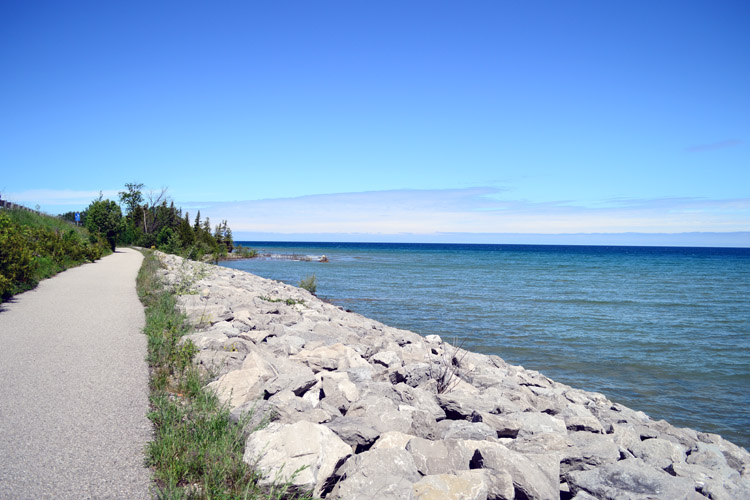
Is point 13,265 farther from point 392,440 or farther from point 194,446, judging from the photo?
point 392,440

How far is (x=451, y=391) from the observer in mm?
6766

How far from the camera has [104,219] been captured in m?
37.5

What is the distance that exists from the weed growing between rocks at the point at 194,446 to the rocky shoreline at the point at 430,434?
0.51ft

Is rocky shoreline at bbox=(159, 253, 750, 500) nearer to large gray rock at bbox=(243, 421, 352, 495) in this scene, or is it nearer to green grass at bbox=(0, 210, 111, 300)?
large gray rock at bbox=(243, 421, 352, 495)

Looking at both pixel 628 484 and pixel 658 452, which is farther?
pixel 658 452

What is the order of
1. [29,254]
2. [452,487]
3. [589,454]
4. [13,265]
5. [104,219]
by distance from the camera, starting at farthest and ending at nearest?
[104,219], [29,254], [13,265], [589,454], [452,487]

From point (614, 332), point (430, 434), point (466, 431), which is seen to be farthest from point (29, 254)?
point (614, 332)

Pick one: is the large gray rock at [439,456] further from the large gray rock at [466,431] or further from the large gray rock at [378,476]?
the large gray rock at [466,431]

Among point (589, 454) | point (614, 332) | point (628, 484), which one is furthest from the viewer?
point (614, 332)

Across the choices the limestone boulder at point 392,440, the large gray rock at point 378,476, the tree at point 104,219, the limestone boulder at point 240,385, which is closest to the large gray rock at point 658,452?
the limestone boulder at point 392,440

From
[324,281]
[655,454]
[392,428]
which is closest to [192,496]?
[392,428]

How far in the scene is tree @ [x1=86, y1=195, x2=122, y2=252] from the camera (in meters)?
37.0

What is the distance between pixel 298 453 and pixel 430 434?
1606 mm

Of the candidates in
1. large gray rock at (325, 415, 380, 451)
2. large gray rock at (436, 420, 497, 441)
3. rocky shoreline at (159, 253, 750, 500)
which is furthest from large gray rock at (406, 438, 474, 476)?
large gray rock at (436, 420, 497, 441)
